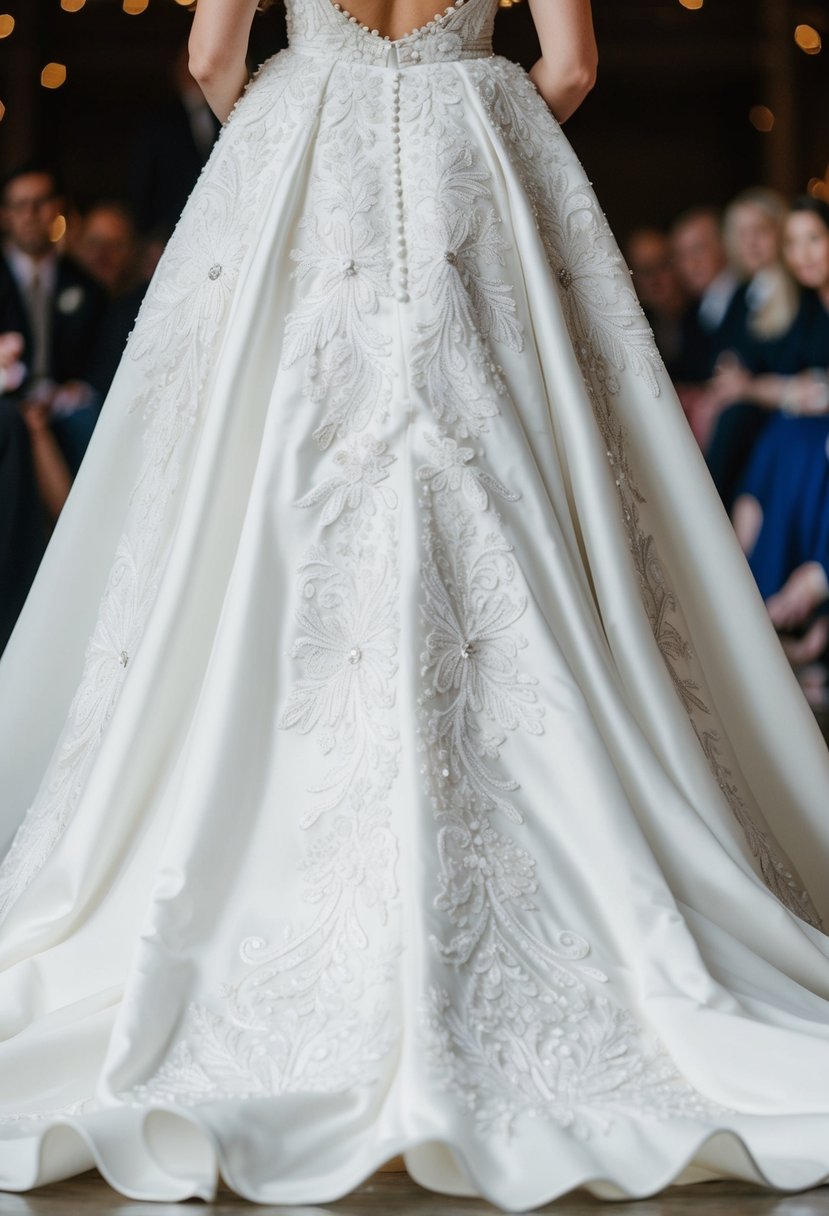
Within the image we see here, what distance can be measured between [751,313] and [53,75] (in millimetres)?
3329

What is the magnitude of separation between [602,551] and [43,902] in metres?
0.85

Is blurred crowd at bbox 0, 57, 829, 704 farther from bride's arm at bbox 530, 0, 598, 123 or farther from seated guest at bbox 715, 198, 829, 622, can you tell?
bride's arm at bbox 530, 0, 598, 123

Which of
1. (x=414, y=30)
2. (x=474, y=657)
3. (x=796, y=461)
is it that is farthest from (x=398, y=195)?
(x=796, y=461)

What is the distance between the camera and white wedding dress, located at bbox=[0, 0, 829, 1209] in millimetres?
1476

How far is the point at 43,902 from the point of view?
1.85 metres

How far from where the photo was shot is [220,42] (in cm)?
207

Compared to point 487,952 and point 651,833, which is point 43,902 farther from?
point 651,833

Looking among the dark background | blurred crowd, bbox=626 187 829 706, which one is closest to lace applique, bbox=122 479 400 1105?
blurred crowd, bbox=626 187 829 706

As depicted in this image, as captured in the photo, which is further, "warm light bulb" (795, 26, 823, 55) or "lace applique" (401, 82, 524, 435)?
"warm light bulb" (795, 26, 823, 55)

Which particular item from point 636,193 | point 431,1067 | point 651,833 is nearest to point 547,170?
point 651,833

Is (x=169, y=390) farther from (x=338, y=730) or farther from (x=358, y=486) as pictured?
(x=338, y=730)

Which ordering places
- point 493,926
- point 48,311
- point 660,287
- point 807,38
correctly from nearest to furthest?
point 493,926 → point 48,311 → point 660,287 → point 807,38

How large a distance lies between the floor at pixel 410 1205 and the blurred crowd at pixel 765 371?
4.96 m

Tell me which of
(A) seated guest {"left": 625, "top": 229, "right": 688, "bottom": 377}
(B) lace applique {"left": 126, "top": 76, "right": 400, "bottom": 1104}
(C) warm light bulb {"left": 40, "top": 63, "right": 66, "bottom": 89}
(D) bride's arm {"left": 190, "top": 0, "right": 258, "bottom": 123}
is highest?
(D) bride's arm {"left": 190, "top": 0, "right": 258, "bottom": 123}
